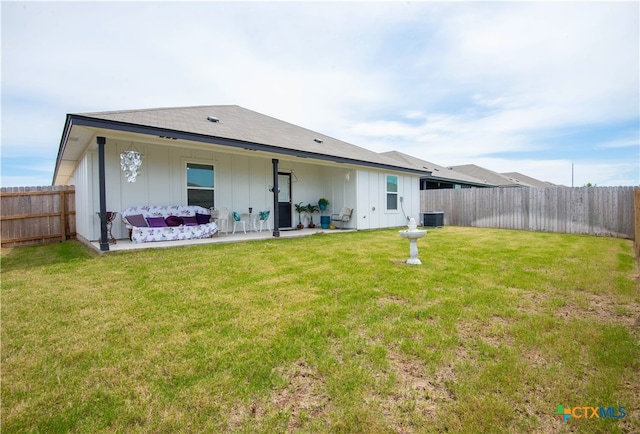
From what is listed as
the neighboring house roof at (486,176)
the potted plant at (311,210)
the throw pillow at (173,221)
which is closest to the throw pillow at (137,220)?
the throw pillow at (173,221)

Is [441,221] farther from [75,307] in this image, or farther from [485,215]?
[75,307]

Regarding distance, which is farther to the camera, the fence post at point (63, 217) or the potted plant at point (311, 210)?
the potted plant at point (311, 210)

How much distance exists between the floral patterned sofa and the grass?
2535 millimetres

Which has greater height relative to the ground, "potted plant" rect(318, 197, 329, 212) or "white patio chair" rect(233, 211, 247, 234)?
"potted plant" rect(318, 197, 329, 212)

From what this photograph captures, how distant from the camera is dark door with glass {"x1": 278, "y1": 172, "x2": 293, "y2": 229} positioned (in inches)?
439

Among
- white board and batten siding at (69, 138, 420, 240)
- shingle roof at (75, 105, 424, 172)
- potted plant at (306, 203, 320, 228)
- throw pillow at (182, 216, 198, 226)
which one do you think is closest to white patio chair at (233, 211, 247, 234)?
white board and batten siding at (69, 138, 420, 240)

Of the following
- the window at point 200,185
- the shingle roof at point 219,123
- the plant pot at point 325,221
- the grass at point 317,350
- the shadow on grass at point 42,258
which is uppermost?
the shingle roof at point 219,123

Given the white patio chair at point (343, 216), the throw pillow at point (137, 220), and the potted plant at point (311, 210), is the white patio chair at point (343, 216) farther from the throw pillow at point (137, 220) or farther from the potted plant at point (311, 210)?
the throw pillow at point (137, 220)

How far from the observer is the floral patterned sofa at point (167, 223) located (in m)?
7.36

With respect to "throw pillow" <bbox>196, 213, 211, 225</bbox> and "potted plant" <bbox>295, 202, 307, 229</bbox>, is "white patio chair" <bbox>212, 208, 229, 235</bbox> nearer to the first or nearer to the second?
"throw pillow" <bbox>196, 213, 211, 225</bbox>

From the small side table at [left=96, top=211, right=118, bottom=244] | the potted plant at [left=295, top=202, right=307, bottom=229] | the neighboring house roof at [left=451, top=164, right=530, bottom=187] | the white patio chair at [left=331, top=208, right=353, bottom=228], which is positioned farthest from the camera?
the neighboring house roof at [left=451, top=164, right=530, bottom=187]

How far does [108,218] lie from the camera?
23.6ft

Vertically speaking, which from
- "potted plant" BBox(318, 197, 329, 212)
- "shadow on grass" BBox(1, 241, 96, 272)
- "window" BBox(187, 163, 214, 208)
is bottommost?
"shadow on grass" BBox(1, 241, 96, 272)

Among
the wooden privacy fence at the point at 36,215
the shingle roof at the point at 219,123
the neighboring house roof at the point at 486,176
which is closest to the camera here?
the shingle roof at the point at 219,123
